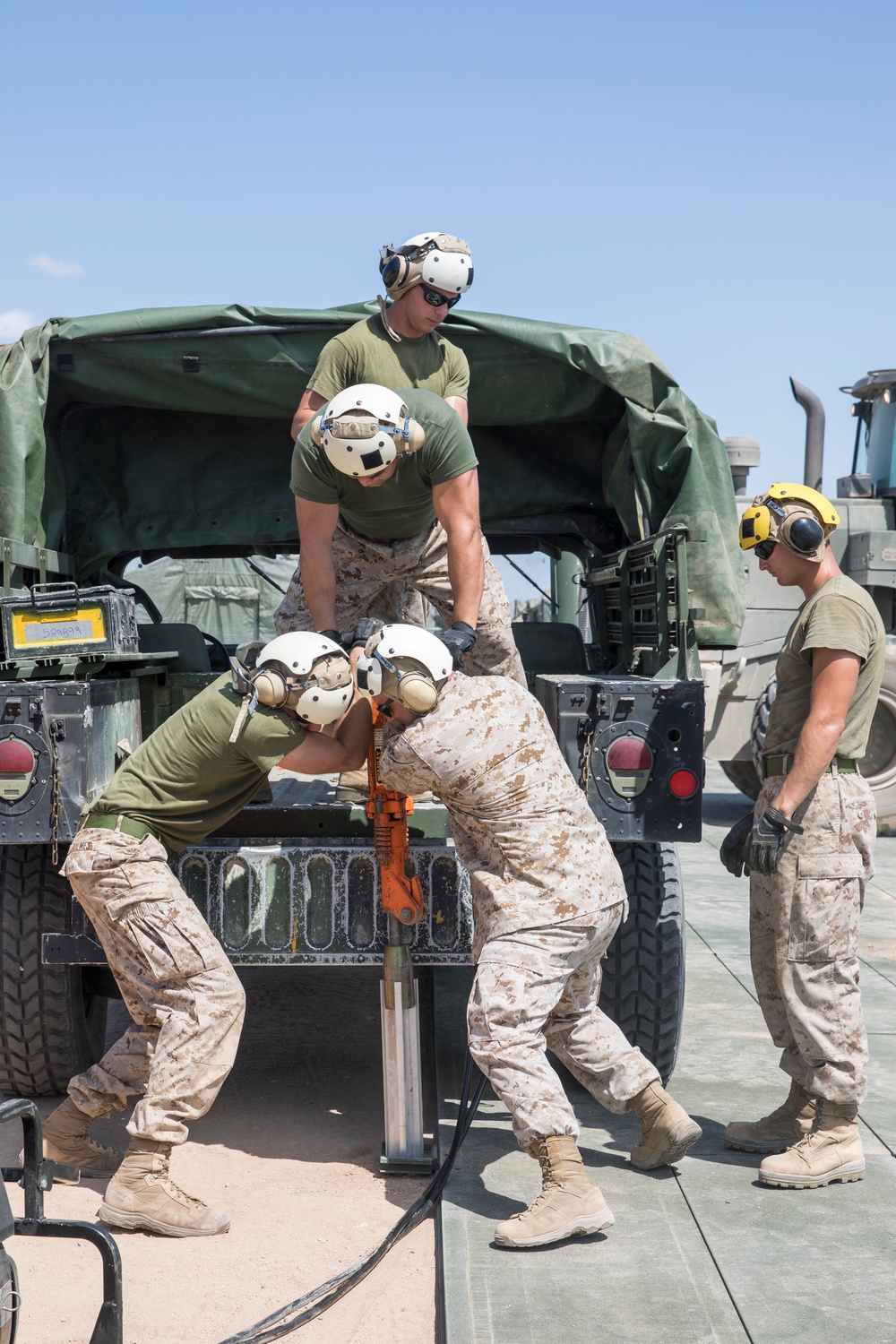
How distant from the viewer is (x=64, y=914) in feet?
14.4

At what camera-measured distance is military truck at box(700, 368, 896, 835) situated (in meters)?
9.98

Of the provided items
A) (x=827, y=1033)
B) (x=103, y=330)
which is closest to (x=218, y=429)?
(x=103, y=330)

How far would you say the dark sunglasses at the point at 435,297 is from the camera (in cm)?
455

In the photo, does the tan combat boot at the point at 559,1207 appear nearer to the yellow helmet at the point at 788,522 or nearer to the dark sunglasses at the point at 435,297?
the yellow helmet at the point at 788,522

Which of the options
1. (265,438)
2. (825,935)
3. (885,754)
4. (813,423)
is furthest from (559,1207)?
(885,754)

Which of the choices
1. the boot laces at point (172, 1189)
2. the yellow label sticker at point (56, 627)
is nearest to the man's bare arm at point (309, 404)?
the yellow label sticker at point (56, 627)

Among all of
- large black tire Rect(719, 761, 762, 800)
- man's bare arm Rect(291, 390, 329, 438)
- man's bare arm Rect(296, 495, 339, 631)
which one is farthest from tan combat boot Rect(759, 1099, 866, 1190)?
large black tire Rect(719, 761, 762, 800)

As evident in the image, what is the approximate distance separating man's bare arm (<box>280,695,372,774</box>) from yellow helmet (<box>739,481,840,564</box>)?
1.21 meters

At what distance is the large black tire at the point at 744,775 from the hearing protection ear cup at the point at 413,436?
7.62m

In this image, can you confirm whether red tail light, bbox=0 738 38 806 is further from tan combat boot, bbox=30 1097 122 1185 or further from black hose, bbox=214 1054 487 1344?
black hose, bbox=214 1054 487 1344

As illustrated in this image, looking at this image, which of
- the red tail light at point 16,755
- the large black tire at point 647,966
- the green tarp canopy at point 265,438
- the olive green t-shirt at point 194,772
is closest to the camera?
the olive green t-shirt at point 194,772

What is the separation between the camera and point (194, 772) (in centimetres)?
386

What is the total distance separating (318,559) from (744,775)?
24.9 feet

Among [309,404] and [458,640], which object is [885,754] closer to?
[309,404]
